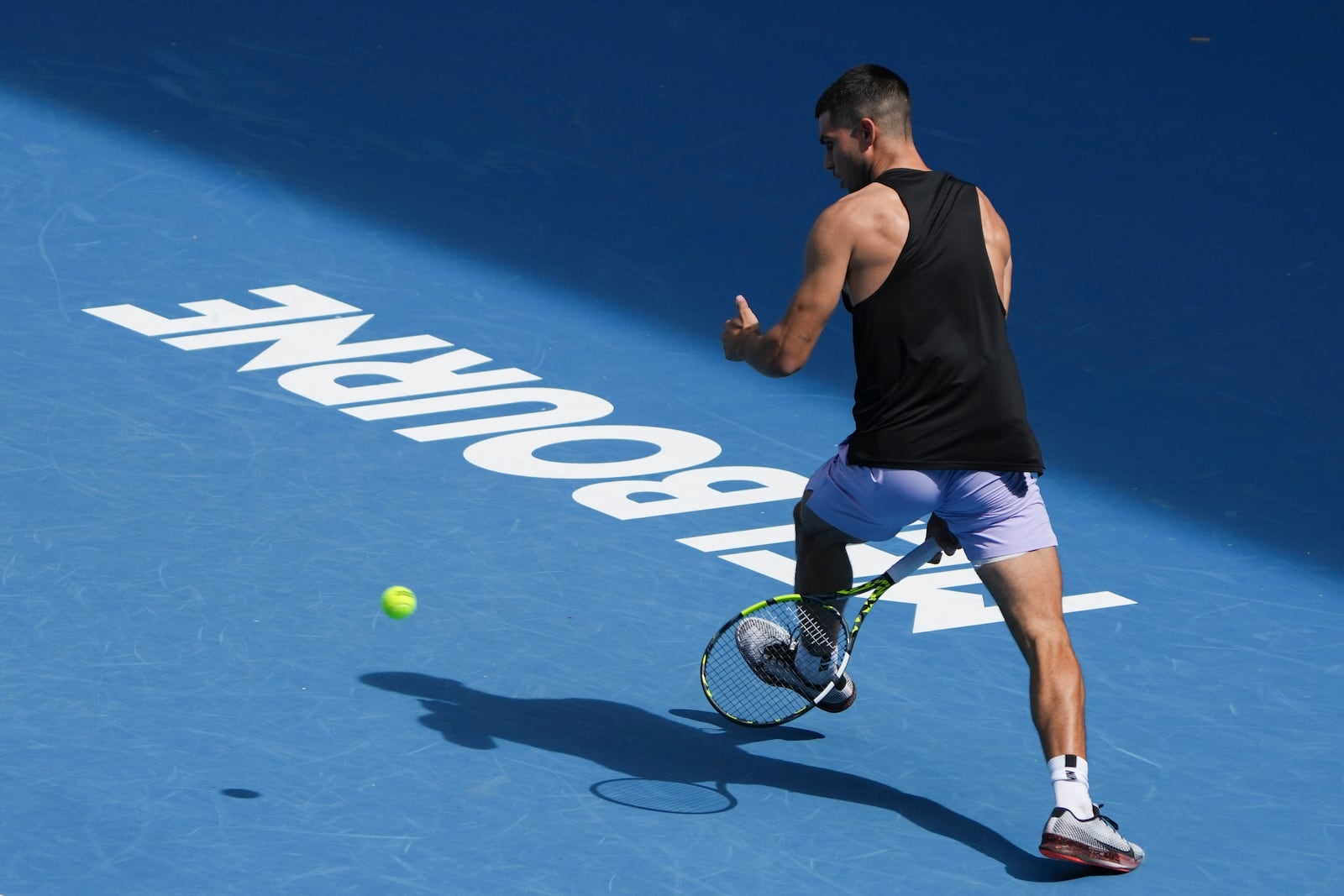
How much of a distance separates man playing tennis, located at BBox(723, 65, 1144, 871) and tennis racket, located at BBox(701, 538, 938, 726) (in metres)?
0.26

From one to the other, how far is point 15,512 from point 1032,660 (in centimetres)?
363

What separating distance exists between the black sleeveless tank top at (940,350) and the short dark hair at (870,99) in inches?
6.0

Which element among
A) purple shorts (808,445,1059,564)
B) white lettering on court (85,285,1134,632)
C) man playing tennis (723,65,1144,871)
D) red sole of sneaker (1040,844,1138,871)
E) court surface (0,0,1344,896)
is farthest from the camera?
white lettering on court (85,285,1134,632)

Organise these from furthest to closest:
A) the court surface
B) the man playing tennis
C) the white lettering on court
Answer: the white lettering on court → the court surface → the man playing tennis

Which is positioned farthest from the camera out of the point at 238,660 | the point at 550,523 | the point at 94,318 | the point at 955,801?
the point at 94,318

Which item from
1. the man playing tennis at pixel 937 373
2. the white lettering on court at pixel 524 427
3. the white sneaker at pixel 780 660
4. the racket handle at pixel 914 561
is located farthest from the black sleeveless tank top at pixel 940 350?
the white lettering on court at pixel 524 427

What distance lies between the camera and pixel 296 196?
10625mm

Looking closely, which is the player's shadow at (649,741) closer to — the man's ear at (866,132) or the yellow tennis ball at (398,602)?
the yellow tennis ball at (398,602)

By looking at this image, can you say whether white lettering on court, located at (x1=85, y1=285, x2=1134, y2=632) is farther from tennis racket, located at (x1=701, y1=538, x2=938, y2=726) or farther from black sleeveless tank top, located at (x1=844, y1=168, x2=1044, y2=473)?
black sleeveless tank top, located at (x1=844, y1=168, x2=1044, y2=473)

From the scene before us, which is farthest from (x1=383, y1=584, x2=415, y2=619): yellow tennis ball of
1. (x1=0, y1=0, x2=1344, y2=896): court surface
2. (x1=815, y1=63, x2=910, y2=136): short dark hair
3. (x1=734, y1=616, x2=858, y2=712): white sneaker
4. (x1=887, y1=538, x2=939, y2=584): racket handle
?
(x1=815, y1=63, x2=910, y2=136): short dark hair

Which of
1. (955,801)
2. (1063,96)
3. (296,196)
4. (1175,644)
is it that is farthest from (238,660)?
(1063,96)

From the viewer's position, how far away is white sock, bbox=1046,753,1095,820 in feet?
17.1

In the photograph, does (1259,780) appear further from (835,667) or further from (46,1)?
(46,1)

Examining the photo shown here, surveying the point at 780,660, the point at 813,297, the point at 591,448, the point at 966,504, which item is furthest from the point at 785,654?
the point at 591,448
